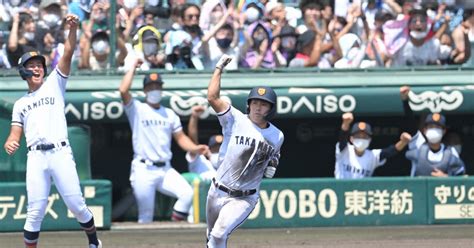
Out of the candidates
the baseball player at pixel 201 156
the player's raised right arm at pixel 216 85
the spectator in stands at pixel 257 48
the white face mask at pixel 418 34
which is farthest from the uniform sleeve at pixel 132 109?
the player's raised right arm at pixel 216 85

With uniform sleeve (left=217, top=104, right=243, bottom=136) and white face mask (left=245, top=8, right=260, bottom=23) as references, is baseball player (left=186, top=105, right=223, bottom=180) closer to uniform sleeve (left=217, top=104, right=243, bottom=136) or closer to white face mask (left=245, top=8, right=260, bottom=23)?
white face mask (left=245, top=8, right=260, bottom=23)

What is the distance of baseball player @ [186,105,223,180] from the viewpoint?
43.7ft

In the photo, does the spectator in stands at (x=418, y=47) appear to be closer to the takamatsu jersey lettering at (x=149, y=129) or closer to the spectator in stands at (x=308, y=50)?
the spectator in stands at (x=308, y=50)

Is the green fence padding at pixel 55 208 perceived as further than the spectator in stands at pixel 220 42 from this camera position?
No

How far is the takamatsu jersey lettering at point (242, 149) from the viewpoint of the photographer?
321 inches

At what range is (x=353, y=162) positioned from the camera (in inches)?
528

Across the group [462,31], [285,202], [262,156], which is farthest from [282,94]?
[262,156]

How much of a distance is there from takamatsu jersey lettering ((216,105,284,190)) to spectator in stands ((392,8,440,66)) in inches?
235

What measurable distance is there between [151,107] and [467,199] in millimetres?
3980

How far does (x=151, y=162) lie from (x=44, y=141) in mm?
3752

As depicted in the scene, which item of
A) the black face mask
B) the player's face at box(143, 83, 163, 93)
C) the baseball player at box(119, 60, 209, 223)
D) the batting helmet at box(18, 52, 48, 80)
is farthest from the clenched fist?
the batting helmet at box(18, 52, 48, 80)

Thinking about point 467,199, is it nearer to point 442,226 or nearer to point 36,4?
point 442,226

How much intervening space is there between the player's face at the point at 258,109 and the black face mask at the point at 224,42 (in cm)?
535

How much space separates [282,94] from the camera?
44.8ft
